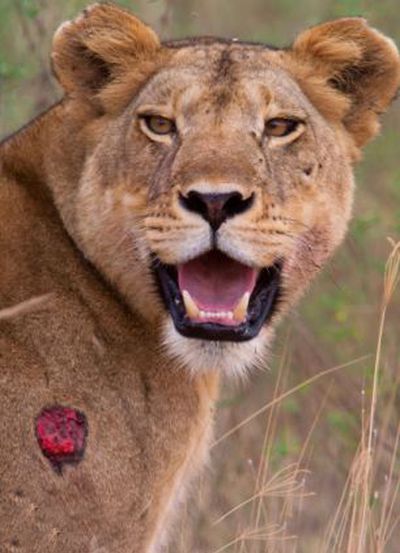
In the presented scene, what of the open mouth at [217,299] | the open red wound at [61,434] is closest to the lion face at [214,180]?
the open mouth at [217,299]

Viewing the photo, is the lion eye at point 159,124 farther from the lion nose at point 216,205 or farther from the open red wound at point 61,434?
the open red wound at point 61,434

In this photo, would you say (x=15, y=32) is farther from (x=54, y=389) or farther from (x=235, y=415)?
(x=54, y=389)

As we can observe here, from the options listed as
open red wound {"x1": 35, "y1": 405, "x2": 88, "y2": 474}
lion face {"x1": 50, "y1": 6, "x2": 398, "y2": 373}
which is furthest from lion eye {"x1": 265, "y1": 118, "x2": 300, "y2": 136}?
open red wound {"x1": 35, "y1": 405, "x2": 88, "y2": 474}

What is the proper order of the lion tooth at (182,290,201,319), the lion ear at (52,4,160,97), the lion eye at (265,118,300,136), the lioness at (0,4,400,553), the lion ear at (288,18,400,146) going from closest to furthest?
the lioness at (0,4,400,553) → the lion tooth at (182,290,201,319) → the lion eye at (265,118,300,136) → the lion ear at (52,4,160,97) → the lion ear at (288,18,400,146)

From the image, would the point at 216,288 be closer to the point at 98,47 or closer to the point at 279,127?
the point at 279,127

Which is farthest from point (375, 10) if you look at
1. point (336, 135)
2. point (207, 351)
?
point (207, 351)

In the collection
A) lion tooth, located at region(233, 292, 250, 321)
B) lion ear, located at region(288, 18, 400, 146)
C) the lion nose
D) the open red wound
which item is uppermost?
the lion nose

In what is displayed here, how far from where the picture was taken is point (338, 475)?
9711mm

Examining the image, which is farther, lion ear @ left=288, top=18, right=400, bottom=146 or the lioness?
lion ear @ left=288, top=18, right=400, bottom=146

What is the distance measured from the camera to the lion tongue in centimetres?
544

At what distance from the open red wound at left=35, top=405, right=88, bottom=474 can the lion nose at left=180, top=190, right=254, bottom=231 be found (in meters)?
0.72

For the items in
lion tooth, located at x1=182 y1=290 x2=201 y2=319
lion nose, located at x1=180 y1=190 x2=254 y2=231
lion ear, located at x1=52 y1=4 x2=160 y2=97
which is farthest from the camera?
lion ear, located at x1=52 y1=4 x2=160 y2=97

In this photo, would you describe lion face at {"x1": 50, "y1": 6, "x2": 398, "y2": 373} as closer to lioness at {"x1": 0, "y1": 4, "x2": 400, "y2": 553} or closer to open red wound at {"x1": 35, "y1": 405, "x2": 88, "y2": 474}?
lioness at {"x1": 0, "y1": 4, "x2": 400, "y2": 553}

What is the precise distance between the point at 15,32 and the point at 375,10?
94.6 inches
